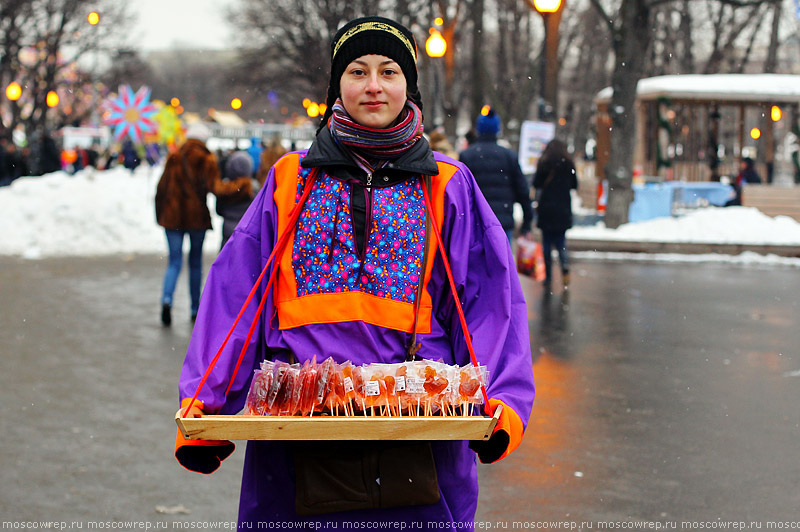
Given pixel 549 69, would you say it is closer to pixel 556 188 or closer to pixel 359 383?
pixel 556 188

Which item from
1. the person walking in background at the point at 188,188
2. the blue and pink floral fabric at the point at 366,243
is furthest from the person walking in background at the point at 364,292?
the person walking in background at the point at 188,188

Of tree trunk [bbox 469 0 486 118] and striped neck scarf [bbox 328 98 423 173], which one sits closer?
striped neck scarf [bbox 328 98 423 173]

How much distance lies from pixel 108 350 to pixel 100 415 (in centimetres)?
220

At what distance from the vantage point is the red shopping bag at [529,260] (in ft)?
35.7

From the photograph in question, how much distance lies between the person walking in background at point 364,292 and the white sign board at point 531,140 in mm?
15706

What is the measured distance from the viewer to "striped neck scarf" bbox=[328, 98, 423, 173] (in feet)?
9.05

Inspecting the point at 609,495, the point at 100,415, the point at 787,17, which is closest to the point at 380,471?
the point at 609,495

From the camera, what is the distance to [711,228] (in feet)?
61.9

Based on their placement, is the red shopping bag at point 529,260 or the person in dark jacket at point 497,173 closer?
the person in dark jacket at point 497,173

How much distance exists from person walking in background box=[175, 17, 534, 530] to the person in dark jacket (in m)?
7.50

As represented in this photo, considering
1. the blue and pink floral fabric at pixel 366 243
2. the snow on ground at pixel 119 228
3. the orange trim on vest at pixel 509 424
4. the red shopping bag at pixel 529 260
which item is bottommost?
the snow on ground at pixel 119 228

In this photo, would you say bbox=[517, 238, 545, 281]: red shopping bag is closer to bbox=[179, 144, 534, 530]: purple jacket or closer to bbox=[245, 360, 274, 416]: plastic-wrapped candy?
bbox=[179, 144, 534, 530]: purple jacket

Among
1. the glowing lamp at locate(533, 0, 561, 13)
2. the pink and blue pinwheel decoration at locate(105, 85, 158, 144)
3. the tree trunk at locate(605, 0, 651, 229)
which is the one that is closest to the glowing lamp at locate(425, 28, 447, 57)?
the tree trunk at locate(605, 0, 651, 229)

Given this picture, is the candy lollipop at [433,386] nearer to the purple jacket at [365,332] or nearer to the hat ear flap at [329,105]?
the purple jacket at [365,332]
